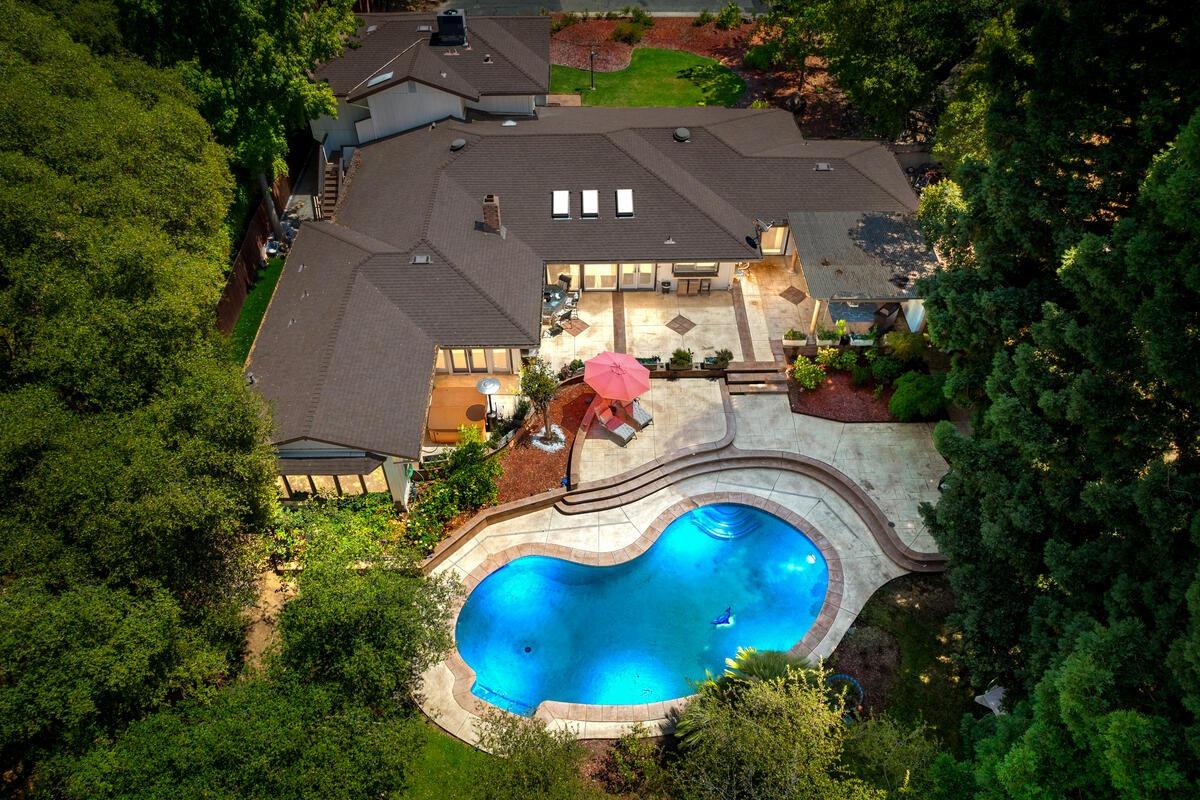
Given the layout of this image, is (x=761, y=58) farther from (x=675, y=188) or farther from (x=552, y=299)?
(x=552, y=299)

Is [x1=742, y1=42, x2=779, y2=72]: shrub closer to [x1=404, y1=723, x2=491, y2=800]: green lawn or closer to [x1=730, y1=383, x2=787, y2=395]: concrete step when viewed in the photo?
[x1=730, y1=383, x2=787, y2=395]: concrete step

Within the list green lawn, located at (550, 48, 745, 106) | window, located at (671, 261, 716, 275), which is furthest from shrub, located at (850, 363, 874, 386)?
green lawn, located at (550, 48, 745, 106)

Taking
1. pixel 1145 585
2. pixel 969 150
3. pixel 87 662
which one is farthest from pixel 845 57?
pixel 87 662

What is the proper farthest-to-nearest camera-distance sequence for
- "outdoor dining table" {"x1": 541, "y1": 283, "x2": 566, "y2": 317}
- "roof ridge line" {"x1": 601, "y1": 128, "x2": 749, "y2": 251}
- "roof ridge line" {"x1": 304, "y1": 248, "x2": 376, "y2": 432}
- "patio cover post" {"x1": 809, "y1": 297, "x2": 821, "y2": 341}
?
"roof ridge line" {"x1": 601, "y1": 128, "x2": 749, "y2": 251}
"outdoor dining table" {"x1": 541, "y1": 283, "x2": 566, "y2": 317}
"patio cover post" {"x1": 809, "y1": 297, "x2": 821, "y2": 341}
"roof ridge line" {"x1": 304, "y1": 248, "x2": 376, "y2": 432}

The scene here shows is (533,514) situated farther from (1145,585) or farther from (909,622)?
(1145,585)

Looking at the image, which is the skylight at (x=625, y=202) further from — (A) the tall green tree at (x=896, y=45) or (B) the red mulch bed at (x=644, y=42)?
(B) the red mulch bed at (x=644, y=42)

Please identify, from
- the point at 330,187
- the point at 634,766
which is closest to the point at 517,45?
the point at 330,187
